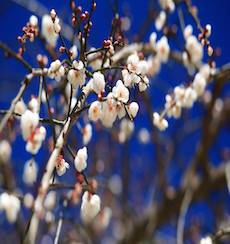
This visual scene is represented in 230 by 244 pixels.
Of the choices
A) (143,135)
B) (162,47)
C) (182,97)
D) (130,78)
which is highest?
(143,135)

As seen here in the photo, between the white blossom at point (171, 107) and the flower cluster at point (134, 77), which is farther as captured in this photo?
the white blossom at point (171, 107)

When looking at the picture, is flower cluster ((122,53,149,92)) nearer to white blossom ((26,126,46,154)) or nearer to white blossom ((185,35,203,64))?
white blossom ((26,126,46,154))

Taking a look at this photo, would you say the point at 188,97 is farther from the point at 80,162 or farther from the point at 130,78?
the point at 80,162

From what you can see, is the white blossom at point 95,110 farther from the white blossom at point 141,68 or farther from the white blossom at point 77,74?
the white blossom at point 141,68

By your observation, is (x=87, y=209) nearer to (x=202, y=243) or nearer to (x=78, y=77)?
(x=78, y=77)

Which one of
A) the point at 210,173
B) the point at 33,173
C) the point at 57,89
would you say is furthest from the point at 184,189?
the point at 33,173

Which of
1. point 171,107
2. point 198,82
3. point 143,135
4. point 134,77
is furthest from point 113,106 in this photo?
point 143,135

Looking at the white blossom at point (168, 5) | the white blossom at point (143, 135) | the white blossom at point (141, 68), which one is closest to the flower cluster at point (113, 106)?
the white blossom at point (141, 68)

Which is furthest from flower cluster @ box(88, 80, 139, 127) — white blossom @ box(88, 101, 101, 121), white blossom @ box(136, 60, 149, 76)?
white blossom @ box(136, 60, 149, 76)
